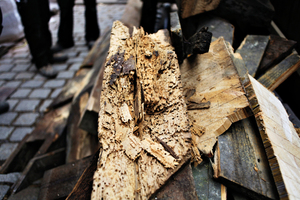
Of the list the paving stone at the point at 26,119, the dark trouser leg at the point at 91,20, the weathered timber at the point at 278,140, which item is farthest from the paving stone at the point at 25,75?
the weathered timber at the point at 278,140

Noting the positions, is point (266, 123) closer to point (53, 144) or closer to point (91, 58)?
point (53, 144)

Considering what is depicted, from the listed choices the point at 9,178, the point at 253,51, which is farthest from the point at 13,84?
the point at 253,51

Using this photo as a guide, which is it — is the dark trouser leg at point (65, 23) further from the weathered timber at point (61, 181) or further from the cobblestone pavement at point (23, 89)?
the weathered timber at point (61, 181)

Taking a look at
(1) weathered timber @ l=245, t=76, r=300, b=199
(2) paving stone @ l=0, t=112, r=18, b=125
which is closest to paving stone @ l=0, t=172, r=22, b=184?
(2) paving stone @ l=0, t=112, r=18, b=125

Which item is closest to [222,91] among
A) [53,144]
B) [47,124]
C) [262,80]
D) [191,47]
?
[191,47]

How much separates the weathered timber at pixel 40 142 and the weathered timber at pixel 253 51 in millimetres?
2215

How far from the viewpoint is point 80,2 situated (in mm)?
7734

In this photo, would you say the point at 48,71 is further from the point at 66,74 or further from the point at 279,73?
the point at 279,73

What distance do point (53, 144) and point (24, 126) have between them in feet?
3.01

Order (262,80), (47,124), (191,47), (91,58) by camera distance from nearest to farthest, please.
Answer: (191,47) < (262,80) < (47,124) < (91,58)

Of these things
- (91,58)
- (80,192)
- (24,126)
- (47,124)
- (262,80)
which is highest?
(262,80)

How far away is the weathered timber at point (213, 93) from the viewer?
129 centimetres

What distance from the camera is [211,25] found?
2.35 meters

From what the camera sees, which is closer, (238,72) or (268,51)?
(238,72)
